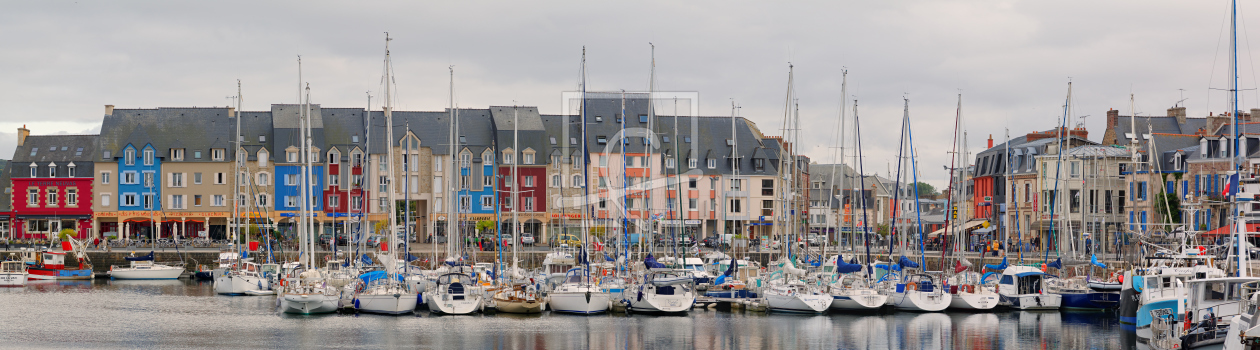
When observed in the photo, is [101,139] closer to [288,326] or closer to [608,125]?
[608,125]

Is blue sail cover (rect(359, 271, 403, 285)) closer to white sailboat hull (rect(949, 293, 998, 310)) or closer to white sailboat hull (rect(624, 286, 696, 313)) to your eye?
white sailboat hull (rect(624, 286, 696, 313))

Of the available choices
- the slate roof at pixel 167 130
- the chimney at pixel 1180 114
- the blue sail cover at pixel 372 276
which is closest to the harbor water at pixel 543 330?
the blue sail cover at pixel 372 276

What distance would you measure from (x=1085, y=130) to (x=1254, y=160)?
28.5 meters

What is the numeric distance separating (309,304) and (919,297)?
Result: 951 inches

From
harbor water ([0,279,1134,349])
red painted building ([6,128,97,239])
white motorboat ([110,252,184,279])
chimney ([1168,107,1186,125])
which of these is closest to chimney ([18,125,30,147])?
red painted building ([6,128,97,239])

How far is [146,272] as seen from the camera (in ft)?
241

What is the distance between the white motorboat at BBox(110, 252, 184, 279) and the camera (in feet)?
241

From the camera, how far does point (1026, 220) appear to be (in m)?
84.5

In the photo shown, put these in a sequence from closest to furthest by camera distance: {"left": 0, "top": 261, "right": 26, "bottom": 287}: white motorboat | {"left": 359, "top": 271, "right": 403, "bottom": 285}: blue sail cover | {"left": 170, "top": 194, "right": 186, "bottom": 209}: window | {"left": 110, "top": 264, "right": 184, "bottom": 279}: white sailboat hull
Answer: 1. {"left": 359, "top": 271, "right": 403, "bottom": 285}: blue sail cover
2. {"left": 0, "top": 261, "right": 26, "bottom": 287}: white motorboat
3. {"left": 110, "top": 264, "right": 184, "bottom": 279}: white sailboat hull
4. {"left": 170, "top": 194, "right": 186, "bottom": 209}: window

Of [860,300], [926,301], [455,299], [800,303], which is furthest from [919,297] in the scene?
[455,299]

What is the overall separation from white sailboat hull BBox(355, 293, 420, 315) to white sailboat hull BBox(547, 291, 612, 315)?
560 centimetres

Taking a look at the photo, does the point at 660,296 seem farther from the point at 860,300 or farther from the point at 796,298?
the point at 860,300

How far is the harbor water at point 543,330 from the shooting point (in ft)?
130

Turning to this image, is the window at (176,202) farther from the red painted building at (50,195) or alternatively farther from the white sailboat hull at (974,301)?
the white sailboat hull at (974,301)
